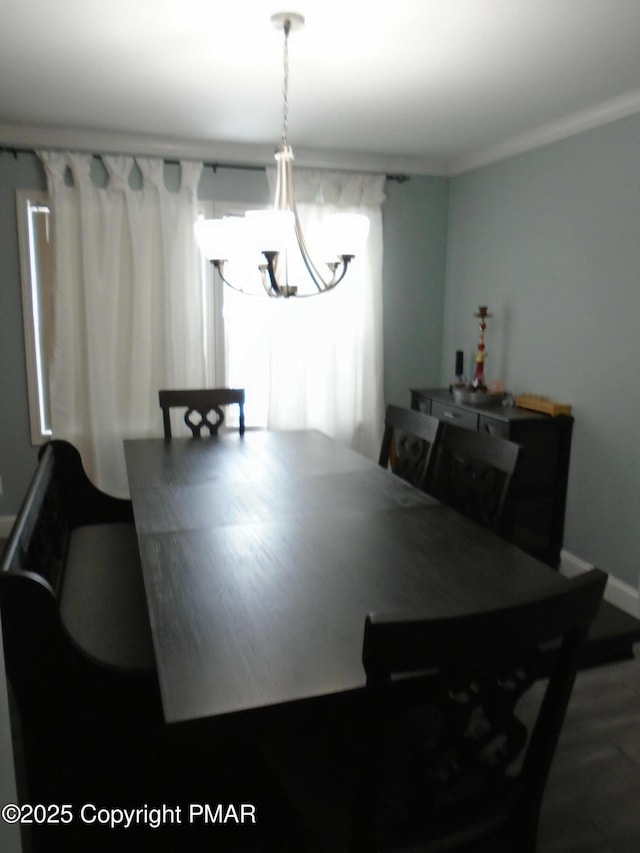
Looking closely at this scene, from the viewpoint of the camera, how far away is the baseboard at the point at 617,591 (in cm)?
295

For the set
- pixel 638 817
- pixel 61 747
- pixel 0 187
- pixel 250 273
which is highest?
pixel 0 187

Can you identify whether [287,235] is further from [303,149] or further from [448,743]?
[303,149]

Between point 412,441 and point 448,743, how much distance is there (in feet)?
5.65

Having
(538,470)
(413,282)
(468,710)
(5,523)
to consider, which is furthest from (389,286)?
(468,710)

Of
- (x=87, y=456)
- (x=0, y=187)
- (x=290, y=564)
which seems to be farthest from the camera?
(x=87, y=456)

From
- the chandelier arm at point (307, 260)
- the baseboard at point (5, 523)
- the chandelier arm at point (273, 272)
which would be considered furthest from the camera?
the baseboard at point (5, 523)

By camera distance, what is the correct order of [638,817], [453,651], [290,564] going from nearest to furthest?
[453,651]
[290,564]
[638,817]

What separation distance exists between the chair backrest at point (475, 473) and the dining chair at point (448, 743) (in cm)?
82

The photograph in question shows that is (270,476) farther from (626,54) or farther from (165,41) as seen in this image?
(626,54)

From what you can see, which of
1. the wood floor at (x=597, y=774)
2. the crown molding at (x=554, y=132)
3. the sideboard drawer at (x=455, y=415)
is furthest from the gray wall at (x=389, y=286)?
the wood floor at (x=597, y=774)

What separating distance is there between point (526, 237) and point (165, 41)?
7.24 ft

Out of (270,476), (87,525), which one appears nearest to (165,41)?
(270,476)

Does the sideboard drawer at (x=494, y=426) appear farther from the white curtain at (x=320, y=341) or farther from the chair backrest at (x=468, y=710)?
the chair backrest at (x=468, y=710)

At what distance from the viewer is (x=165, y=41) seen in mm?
2271
